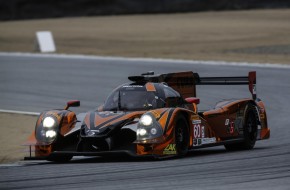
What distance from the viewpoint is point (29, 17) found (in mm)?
45656

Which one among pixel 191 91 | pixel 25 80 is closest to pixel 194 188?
pixel 191 91

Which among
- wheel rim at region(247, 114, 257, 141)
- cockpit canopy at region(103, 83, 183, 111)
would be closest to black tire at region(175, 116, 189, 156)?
cockpit canopy at region(103, 83, 183, 111)

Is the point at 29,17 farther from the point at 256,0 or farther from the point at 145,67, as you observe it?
the point at 145,67

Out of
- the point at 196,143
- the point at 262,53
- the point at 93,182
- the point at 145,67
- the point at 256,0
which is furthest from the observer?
the point at 256,0

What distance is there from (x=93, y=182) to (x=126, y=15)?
36379mm

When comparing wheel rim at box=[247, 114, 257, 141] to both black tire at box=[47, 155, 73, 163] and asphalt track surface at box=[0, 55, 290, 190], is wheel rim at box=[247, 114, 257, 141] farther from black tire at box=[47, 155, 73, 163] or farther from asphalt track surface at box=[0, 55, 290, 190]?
black tire at box=[47, 155, 73, 163]

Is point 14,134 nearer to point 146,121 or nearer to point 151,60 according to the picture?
point 146,121

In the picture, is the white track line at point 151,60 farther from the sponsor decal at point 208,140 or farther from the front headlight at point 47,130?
the front headlight at point 47,130

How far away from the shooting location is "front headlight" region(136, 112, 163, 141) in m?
12.4

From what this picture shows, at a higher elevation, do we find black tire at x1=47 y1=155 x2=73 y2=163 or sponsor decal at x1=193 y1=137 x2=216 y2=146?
sponsor decal at x1=193 y1=137 x2=216 y2=146

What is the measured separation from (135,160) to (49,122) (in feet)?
4.63

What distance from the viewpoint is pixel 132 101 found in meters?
13.5

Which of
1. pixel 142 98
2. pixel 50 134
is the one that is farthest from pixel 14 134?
pixel 142 98

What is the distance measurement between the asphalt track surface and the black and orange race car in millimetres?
213
